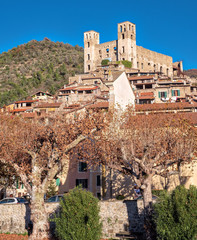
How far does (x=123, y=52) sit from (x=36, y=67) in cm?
5198

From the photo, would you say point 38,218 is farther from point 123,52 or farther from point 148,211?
point 123,52

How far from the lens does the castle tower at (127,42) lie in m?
110

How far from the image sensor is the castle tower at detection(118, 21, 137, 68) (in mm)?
110431

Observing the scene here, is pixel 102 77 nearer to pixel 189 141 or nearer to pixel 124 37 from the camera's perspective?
pixel 124 37

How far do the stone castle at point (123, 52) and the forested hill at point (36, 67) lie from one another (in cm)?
1420

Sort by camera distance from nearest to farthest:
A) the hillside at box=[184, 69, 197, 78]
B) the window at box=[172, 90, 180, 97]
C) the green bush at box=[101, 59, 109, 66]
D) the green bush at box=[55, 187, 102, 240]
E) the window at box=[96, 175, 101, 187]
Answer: the green bush at box=[55, 187, 102, 240], the window at box=[96, 175, 101, 187], the window at box=[172, 90, 180, 97], the green bush at box=[101, 59, 109, 66], the hillside at box=[184, 69, 197, 78]

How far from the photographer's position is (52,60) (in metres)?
154

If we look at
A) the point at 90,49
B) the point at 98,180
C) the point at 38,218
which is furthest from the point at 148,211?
the point at 90,49

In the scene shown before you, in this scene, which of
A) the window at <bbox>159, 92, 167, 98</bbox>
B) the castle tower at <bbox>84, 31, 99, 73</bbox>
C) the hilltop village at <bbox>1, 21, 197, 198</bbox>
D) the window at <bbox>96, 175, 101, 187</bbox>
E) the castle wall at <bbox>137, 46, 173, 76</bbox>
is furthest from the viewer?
the castle tower at <bbox>84, 31, 99, 73</bbox>

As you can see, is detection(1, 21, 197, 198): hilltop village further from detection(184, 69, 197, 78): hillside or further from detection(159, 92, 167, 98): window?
detection(184, 69, 197, 78): hillside

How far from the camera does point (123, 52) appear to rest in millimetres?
110938

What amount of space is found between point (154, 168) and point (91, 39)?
4028 inches

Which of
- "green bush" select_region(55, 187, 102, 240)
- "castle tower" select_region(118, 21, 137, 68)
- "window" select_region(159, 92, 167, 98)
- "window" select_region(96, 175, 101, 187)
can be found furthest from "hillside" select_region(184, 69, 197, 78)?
"green bush" select_region(55, 187, 102, 240)

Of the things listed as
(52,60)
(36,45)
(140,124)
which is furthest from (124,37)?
(140,124)
